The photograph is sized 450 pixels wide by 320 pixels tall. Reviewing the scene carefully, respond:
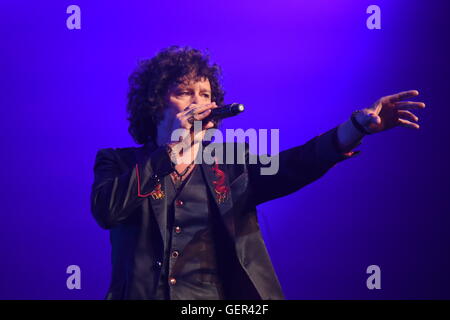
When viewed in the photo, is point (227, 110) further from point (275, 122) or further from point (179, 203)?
point (275, 122)

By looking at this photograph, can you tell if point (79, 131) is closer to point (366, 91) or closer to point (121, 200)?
point (121, 200)

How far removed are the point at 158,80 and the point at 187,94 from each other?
0.12 meters

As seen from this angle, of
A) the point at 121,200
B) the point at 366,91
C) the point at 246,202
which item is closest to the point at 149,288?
the point at 121,200

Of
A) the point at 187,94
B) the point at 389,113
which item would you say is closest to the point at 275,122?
the point at 187,94

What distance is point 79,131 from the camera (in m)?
2.15

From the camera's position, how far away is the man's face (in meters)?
1.56

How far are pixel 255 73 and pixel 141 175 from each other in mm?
982

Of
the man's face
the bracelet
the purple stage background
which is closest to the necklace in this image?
the man's face

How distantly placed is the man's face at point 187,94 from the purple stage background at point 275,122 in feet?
1.68

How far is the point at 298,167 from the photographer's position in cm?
145

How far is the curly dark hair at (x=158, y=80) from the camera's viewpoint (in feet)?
5.40

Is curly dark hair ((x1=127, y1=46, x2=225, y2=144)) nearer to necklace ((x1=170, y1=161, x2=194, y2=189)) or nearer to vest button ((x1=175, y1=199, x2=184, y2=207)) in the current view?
necklace ((x1=170, y1=161, x2=194, y2=189))

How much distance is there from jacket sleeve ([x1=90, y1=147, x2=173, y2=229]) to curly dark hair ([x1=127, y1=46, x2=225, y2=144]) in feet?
0.98

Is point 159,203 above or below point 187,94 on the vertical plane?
below
